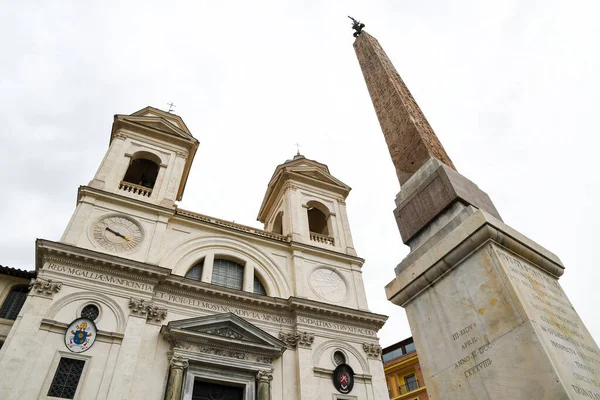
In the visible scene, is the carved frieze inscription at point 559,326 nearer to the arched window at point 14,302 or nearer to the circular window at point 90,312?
the circular window at point 90,312

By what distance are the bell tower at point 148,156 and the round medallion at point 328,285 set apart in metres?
7.07

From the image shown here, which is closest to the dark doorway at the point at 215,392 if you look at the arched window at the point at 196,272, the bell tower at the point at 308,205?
the arched window at the point at 196,272

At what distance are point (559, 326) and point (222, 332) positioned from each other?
38.4 ft

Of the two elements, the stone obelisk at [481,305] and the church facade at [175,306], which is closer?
the stone obelisk at [481,305]

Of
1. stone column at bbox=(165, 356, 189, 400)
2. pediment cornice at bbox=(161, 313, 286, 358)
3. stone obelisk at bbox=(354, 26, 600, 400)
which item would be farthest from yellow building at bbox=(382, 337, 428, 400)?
stone obelisk at bbox=(354, 26, 600, 400)

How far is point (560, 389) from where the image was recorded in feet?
9.46

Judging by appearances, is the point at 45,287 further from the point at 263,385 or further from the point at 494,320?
the point at 494,320

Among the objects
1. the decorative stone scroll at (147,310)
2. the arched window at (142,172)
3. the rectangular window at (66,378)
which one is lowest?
the rectangular window at (66,378)

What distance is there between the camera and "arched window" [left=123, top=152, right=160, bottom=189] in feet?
67.9

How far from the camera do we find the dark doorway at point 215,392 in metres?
12.7

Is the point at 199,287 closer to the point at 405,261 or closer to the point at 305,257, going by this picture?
the point at 305,257

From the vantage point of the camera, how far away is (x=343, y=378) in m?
14.5

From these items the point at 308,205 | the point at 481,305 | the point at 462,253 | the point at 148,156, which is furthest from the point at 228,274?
the point at 481,305

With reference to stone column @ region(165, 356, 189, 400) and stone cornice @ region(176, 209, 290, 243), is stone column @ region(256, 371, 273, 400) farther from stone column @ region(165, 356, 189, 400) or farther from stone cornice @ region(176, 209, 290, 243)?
stone cornice @ region(176, 209, 290, 243)
